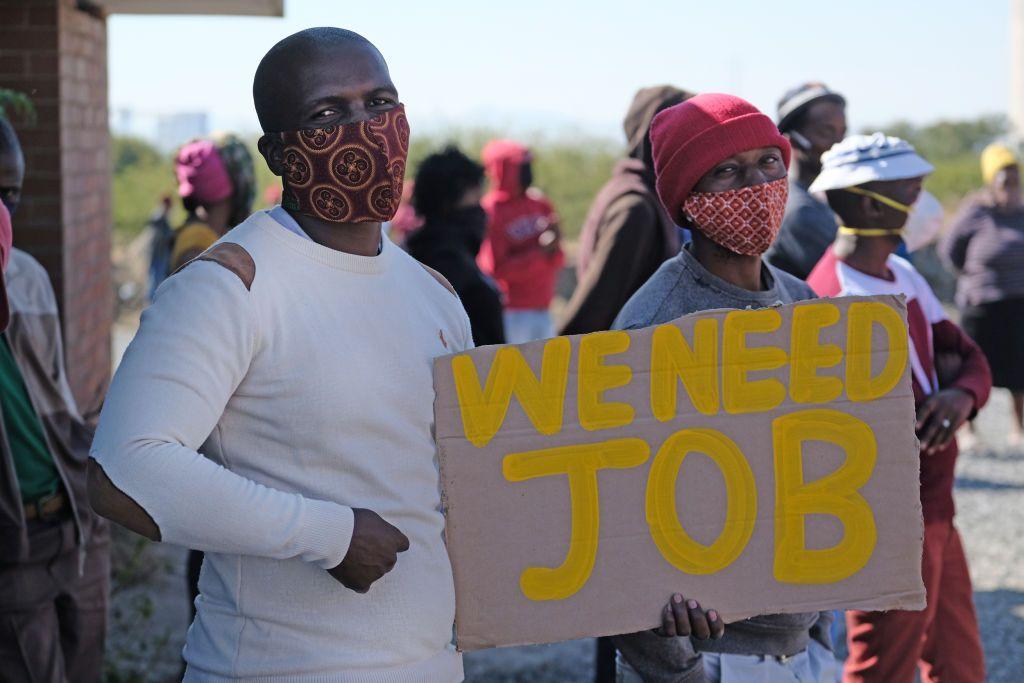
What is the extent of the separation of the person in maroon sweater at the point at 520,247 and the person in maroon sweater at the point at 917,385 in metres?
6.10

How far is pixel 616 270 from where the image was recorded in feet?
15.1

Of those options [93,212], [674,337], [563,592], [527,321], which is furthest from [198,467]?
[527,321]

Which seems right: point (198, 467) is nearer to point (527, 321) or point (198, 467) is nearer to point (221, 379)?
point (221, 379)

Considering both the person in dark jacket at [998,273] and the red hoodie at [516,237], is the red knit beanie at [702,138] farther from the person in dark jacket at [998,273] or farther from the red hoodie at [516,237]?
the person in dark jacket at [998,273]

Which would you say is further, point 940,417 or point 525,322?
point 525,322

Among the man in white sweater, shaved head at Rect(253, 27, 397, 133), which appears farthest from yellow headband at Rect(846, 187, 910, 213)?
shaved head at Rect(253, 27, 397, 133)

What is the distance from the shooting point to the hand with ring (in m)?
3.88

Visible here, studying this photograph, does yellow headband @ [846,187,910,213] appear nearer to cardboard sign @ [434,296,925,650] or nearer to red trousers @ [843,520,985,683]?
red trousers @ [843,520,985,683]

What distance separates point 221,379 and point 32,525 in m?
1.81

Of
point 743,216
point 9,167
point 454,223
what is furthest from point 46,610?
point 454,223

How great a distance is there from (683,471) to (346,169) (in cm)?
86

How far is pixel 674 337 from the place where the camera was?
2.64 m

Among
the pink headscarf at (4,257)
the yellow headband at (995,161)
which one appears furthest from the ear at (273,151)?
the yellow headband at (995,161)

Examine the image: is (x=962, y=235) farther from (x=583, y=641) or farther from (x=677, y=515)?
(x=677, y=515)
